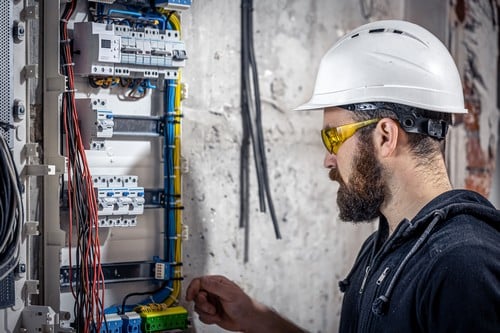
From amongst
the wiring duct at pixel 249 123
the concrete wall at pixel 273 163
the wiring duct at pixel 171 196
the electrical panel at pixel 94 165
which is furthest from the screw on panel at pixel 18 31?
the wiring duct at pixel 249 123

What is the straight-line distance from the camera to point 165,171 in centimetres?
258

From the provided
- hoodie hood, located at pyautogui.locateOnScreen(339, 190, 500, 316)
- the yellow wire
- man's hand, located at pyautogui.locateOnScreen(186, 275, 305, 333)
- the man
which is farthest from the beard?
the yellow wire

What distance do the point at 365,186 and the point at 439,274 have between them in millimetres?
395

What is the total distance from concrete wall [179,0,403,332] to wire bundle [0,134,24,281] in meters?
0.73

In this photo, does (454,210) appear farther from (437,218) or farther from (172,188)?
(172,188)

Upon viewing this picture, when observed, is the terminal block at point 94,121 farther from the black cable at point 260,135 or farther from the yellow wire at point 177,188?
the black cable at point 260,135

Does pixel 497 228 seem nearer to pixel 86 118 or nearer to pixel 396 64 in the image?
pixel 396 64

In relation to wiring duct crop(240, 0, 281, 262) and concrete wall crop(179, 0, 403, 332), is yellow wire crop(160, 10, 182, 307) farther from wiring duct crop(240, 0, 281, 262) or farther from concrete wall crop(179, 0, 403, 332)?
wiring duct crop(240, 0, 281, 262)

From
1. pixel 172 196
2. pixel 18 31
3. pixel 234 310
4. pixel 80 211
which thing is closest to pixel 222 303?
pixel 234 310

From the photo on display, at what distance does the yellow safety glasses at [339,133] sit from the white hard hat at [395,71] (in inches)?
2.5

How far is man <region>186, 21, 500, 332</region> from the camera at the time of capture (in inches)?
65.9

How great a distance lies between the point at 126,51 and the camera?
2348 mm

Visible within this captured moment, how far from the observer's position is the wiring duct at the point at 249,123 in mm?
2795

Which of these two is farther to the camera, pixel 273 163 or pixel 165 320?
pixel 273 163
